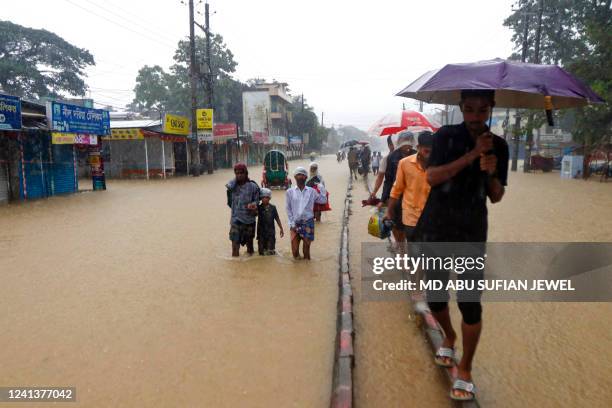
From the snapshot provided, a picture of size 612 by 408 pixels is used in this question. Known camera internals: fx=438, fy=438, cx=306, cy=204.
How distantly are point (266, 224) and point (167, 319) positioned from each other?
2.50m

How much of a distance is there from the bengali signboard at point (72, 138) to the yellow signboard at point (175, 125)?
6.65 m

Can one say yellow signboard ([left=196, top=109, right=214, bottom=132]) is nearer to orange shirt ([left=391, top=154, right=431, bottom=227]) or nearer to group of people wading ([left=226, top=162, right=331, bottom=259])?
group of people wading ([left=226, top=162, right=331, bottom=259])

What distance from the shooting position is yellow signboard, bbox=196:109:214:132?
24.6m

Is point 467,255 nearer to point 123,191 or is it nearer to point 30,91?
point 123,191

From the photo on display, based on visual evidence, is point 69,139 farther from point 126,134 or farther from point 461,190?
point 461,190

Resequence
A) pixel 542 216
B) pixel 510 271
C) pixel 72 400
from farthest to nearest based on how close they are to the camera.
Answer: pixel 542 216
pixel 510 271
pixel 72 400

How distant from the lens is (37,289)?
5312mm

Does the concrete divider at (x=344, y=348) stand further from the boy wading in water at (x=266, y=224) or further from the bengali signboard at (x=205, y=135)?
the bengali signboard at (x=205, y=135)

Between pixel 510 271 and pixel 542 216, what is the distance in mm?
5319

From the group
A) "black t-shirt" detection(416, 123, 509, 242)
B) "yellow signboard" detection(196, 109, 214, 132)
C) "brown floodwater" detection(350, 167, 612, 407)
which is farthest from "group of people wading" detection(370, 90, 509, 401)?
"yellow signboard" detection(196, 109, 214, 132)

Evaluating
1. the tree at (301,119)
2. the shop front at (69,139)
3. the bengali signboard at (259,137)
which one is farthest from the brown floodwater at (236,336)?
the tree at (301,119)

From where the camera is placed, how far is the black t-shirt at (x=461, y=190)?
252 cm

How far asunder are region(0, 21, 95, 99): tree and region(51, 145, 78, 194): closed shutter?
84.1 feet

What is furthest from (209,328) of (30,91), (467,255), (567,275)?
(30,91)
